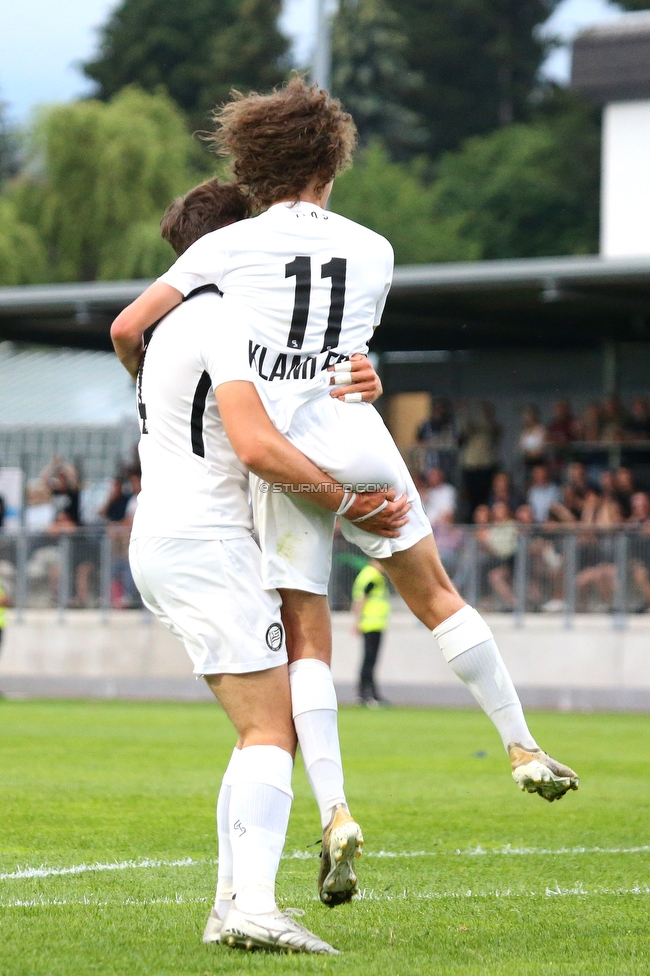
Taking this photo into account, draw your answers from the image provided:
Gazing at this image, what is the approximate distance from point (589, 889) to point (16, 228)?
43434 millimetres

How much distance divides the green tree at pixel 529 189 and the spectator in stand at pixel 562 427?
28253mm

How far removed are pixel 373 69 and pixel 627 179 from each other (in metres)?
31.4

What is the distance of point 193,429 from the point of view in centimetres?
453

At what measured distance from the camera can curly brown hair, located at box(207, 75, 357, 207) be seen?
4.56 m

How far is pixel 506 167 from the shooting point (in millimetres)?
54000

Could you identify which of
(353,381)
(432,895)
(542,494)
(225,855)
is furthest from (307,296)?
(542,494)

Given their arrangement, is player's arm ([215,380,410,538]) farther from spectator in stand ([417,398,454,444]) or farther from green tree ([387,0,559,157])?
green tree ([387,0,559,157])

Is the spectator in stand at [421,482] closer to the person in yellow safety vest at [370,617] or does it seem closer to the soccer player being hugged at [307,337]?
the person in yellow safety vest at [370,617]

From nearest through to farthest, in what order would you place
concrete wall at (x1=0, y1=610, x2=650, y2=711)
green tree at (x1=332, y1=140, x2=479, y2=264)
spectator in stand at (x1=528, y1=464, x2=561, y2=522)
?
concrete wall at (x1=0, y1=610, x2=650, y2=711) → spectator in stand at (x1=528, y1=464, x2=561, y2=522) → green tree at (x1=332, y1=140, x2=479, y2=264)

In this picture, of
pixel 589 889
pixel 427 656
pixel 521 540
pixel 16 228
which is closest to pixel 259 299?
pixel 589 889

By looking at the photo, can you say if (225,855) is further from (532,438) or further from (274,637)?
(532,438)

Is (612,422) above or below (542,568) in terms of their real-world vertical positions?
above

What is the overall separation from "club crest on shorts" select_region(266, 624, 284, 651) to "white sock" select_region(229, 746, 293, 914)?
10.9 inches

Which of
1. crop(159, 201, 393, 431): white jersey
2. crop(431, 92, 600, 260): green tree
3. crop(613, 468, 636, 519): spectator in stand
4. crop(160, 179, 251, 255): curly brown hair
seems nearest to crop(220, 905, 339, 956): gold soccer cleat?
crop(159, 201, 393, 431): white jersey
